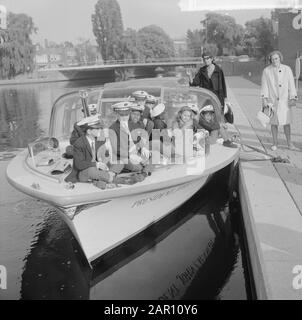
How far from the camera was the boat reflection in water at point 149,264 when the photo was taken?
4932 mm

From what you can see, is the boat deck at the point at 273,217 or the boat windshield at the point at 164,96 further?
the boat windshield at the point at 164,96

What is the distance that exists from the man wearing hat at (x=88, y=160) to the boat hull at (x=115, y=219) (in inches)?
10.7

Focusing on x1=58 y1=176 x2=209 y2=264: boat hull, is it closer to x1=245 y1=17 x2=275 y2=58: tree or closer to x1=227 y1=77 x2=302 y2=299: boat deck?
x1=227 y1=77 x2=302 y2=299: boat deck

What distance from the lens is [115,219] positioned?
201 inches

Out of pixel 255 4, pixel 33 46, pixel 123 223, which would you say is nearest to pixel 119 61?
pixel 33 46

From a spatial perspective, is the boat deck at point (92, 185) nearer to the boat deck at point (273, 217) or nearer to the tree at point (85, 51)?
the boat deck at point (273, 217)

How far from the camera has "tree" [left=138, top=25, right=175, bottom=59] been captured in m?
64.7

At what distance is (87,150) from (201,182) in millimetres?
2158

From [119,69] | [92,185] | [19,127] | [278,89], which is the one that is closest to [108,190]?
[92,185]

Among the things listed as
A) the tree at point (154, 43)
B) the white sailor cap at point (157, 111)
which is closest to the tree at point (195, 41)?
the tree at point (154, 43)

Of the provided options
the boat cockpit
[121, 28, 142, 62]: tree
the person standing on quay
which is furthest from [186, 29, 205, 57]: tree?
the boat cockpit

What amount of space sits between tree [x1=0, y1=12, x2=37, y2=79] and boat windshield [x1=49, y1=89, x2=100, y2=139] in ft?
136

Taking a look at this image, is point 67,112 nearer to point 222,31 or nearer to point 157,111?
point 157,111
